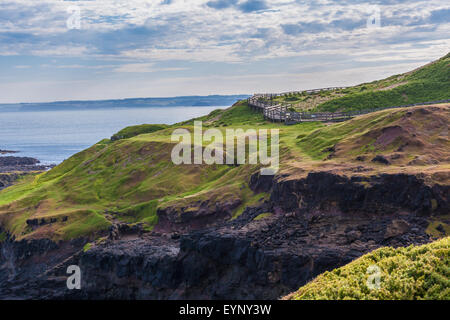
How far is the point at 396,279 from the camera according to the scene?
1872cm

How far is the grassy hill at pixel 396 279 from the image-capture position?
1805cm

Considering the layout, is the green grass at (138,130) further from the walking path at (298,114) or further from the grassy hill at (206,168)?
the walking path at (298,114)

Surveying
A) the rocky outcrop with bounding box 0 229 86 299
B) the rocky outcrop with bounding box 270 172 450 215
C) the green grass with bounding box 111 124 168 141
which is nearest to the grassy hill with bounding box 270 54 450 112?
the green grass with bounding box 111 124 168 141

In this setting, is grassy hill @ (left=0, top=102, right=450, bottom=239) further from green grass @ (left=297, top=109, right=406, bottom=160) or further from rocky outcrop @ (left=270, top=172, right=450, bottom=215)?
rocky outcrop @ (left=270, top=172, right=450, bottom=215)

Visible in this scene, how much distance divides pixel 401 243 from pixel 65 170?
81.2 meters

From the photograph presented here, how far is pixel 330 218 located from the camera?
39.6 meters

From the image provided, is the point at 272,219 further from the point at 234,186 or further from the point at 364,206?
the point at 234,186

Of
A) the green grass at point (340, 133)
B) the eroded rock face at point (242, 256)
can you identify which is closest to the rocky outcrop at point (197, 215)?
the eroded rock face at point (242, 256)

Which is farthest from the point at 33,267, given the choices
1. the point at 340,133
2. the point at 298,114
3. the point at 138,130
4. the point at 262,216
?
the point at 138,130

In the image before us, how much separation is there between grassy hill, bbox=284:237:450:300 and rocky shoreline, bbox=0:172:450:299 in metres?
11.6

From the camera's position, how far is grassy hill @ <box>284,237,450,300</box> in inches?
711

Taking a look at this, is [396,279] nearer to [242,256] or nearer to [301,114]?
[242,256]
